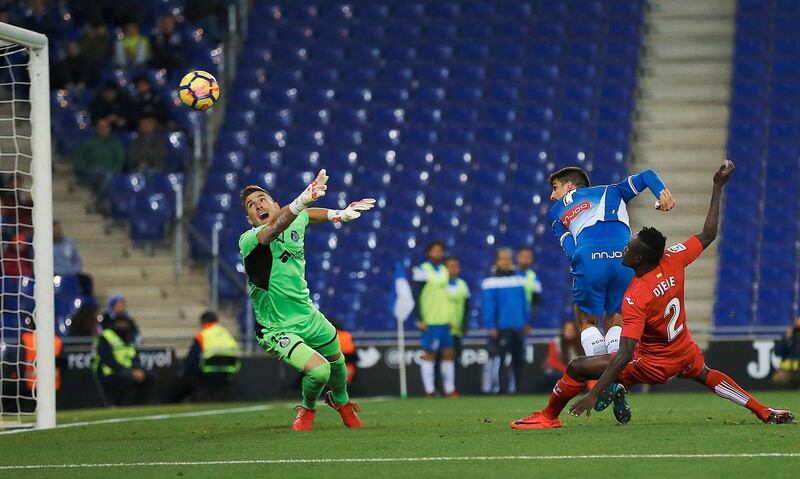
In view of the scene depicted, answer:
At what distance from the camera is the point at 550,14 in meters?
24.8

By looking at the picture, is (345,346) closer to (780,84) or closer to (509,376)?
(509,376)

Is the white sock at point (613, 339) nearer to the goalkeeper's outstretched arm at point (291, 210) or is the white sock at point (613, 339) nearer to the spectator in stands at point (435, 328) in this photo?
the goalkeeper's outstretched arm at point (291, 210)

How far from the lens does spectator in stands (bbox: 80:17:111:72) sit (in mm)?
23594

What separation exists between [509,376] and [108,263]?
6.79 m

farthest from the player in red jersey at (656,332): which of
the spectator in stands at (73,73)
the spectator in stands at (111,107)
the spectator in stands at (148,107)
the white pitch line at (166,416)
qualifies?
the spectator in stands at (73,73)

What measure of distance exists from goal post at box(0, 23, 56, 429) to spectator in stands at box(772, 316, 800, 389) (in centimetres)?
996

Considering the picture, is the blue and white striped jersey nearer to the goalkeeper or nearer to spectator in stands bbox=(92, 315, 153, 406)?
the goalkeeper

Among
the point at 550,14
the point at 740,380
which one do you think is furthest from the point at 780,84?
the point at 740,380

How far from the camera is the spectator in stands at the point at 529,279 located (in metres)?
19.1

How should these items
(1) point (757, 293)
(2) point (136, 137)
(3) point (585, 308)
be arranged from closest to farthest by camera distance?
1. (3) point (585, 308)
2. (1) point (757, 293)
3. (2) point (136, 137)

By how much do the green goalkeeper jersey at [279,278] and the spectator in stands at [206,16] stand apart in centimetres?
1445

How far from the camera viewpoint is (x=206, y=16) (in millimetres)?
24578

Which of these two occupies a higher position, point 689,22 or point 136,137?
point 689,22

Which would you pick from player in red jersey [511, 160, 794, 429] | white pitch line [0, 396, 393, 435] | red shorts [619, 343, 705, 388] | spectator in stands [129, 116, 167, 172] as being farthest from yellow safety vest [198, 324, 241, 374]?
red shorts [619, 343, 705, 388]
